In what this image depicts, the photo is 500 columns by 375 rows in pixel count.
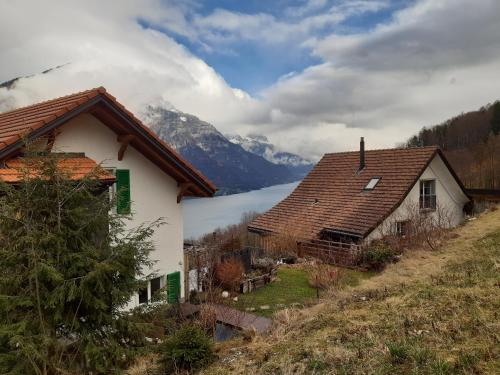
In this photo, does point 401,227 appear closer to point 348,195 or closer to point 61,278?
point 348,195

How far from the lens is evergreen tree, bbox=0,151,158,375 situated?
558cm

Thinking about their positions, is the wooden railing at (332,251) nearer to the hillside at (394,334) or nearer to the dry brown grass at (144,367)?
the hillside at (394,334)

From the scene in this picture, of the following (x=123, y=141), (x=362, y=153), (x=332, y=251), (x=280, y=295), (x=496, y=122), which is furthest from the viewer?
(x=496, y=122)

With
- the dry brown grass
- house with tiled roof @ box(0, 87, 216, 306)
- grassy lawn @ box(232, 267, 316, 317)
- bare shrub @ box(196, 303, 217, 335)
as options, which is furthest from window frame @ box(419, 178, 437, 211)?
the dry brown grass

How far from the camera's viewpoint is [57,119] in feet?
30.8

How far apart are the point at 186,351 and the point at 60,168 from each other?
3.85 meters

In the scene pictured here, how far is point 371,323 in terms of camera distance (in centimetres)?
751

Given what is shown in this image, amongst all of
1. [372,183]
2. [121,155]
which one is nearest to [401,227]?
[372,183]

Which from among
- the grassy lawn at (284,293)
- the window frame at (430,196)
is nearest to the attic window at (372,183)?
the window frame at (430,196)

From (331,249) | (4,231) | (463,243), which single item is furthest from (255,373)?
(331,249)

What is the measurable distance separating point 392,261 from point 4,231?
16.3 metres

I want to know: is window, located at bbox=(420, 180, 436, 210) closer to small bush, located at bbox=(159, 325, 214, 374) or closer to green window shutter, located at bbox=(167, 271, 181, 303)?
green window shutter, located at bbox=(167, 271, 181, 303)

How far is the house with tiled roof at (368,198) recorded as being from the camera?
Answer: 22.5 m

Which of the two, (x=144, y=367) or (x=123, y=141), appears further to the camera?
(x=123, y=141)
